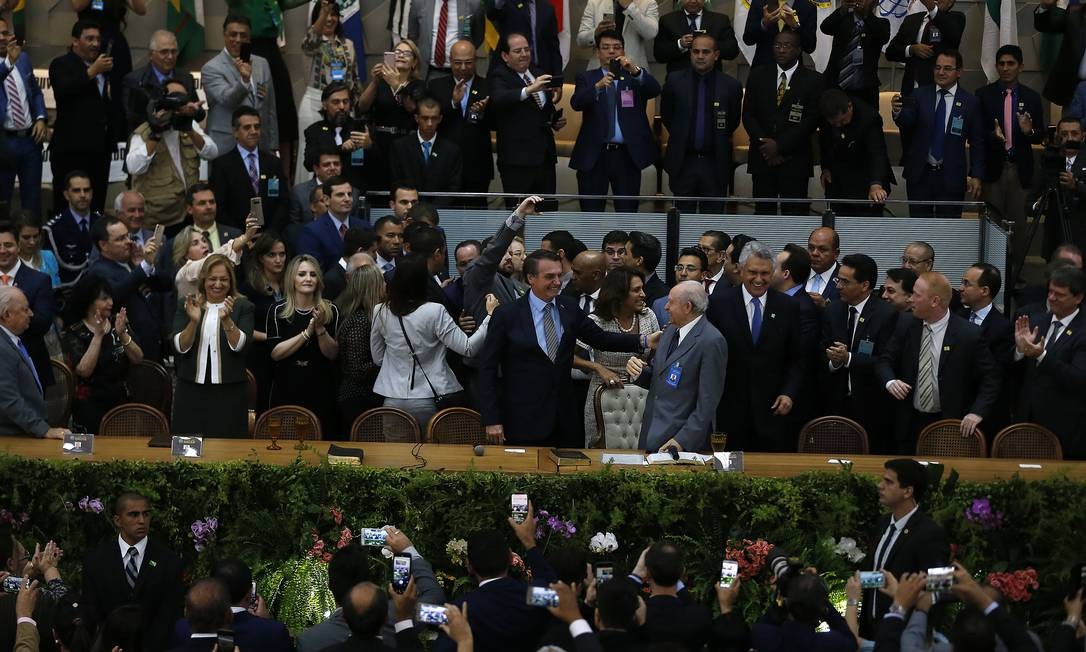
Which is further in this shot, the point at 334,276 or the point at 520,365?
the point at 334,276

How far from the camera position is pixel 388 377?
29.3 feet

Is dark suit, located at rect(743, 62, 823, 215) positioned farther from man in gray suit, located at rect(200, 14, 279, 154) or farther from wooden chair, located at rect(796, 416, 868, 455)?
man in gray suit, located at rect(200, 14, 279, 154)

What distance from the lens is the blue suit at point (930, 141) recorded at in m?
12.2

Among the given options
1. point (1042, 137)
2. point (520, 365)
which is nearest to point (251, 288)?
point (520, 365)

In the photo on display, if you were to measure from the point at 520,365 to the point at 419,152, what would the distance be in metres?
3.30

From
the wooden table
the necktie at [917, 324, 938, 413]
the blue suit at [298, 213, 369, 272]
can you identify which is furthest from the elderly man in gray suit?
the blue suit at [298, 213, 369, 272]

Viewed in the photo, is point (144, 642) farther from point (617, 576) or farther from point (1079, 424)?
point (1079, 424)

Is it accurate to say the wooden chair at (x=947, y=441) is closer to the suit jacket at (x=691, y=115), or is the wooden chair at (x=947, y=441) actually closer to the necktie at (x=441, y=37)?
the suit jacket at (x=691, y=115)

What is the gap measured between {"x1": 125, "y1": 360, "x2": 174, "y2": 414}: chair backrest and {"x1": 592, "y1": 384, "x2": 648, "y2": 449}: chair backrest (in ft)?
8.40

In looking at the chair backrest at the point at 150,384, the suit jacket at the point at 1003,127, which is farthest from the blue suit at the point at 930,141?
the chair backrest at the point at 150,384

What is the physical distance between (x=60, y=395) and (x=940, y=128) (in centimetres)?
684

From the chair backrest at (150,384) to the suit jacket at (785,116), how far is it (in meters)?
5.00

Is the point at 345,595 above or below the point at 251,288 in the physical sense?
below

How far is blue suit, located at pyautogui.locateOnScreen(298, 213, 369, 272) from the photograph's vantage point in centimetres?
1054
